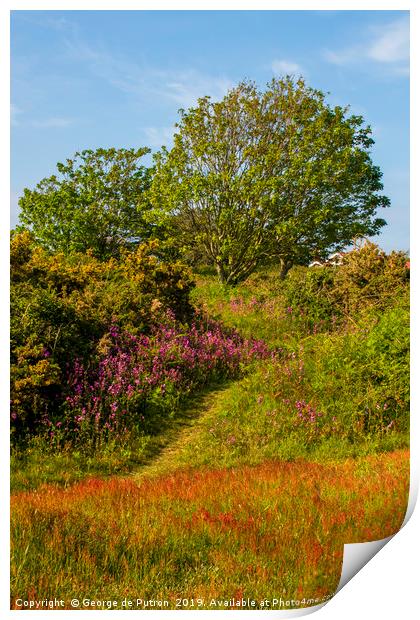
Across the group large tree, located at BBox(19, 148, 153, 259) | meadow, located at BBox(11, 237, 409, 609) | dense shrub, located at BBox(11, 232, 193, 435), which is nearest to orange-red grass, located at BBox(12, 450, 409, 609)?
meadow, located at BBox(11, 237, 409, 609)

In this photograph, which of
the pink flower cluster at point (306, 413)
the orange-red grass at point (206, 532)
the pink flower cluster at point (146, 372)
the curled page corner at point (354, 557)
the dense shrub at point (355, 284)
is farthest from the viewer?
the pink flower cluster at point (146, 372)

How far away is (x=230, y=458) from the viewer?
5297mm

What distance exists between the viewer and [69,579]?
413 centimetres

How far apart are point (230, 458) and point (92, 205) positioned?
9.44ft

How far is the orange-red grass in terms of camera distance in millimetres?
4137

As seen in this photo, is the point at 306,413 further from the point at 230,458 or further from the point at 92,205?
the point at 92,205

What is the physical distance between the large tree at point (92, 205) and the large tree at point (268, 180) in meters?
0.42

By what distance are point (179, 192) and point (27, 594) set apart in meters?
5.19

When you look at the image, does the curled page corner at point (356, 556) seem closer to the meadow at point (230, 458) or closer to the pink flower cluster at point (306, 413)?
the meadow at point (230, 458)

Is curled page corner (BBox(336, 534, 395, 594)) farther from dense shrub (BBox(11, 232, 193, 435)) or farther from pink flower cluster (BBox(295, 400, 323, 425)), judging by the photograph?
dense shrub (BBox(11, 232, 193, 435))

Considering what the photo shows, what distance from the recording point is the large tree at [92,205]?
19.1ft

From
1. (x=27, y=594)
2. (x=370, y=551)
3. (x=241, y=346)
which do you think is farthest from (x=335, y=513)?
(x=241, y=346)

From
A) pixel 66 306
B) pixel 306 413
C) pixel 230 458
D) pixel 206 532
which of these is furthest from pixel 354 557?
pixel 66 306

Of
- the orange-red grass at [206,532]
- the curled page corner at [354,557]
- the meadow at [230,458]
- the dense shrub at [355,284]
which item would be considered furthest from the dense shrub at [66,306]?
the curled page corner at [354,557]
